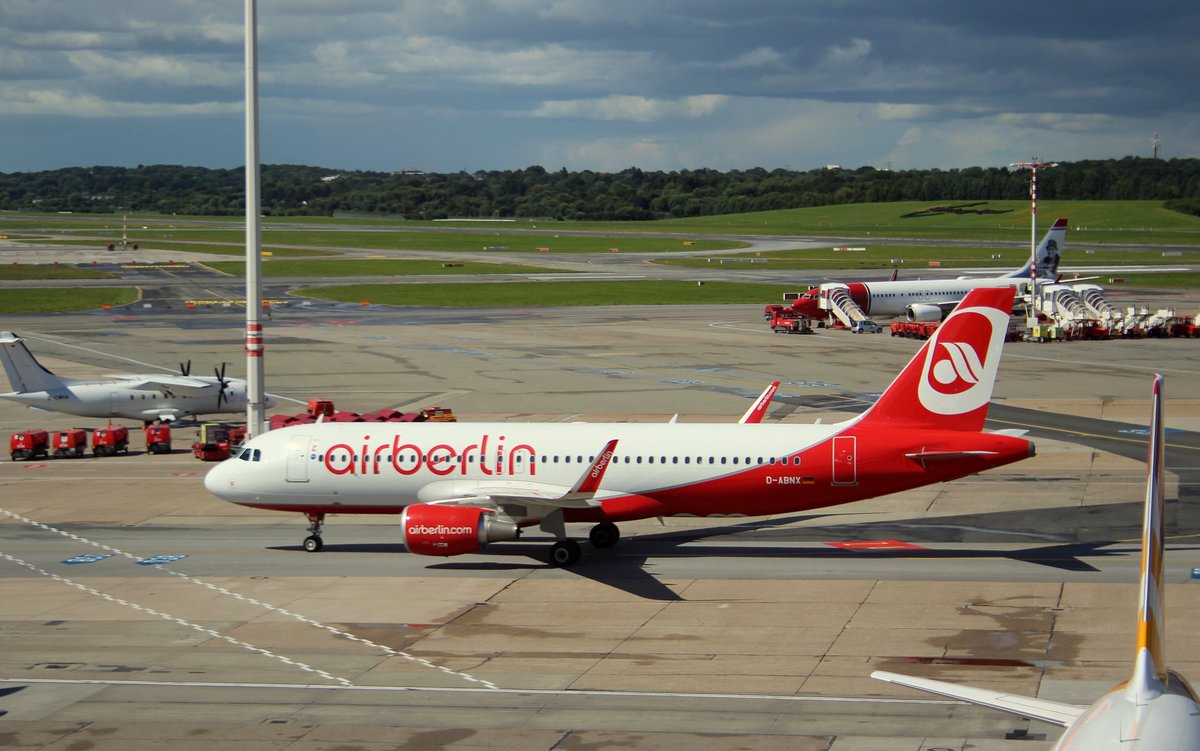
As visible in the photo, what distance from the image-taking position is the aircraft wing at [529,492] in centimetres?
3431

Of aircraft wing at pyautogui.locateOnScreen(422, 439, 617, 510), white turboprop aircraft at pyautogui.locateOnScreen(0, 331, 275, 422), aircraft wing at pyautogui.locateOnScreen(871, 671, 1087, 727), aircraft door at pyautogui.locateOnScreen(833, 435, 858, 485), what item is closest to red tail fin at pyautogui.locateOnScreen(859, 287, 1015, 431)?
aircraft door at pyautogui.locateOnScreen(833, 435, 858, 485)

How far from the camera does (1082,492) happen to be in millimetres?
45250

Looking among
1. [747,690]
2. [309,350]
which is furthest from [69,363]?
[747,690]

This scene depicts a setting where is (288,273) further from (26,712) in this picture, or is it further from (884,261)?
(26,712)

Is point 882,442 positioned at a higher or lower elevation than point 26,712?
higher

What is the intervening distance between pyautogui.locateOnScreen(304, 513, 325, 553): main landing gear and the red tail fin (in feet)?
57.4

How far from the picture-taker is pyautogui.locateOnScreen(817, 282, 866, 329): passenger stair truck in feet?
339

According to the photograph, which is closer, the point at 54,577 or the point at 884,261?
the point at 54,577

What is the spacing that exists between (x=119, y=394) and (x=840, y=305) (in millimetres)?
61133

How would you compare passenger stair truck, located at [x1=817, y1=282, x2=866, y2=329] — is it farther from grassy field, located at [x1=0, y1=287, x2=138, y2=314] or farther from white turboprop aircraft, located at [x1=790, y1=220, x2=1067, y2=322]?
grassy field, located at [x1=0, y1=287, x2=138, y2=314]

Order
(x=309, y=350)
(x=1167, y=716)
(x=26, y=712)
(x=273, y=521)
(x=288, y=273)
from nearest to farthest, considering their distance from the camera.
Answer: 1. (x=1167, y=716)
2. (x=26, y=712)
3. (x=273, y=521)
4. (x=309, y=350)
5. (x=288, y=273)

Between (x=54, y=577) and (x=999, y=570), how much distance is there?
26.8m

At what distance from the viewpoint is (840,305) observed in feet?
342

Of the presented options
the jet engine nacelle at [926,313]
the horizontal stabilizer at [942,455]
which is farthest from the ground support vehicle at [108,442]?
the jet engine nacelle at [926,313]
